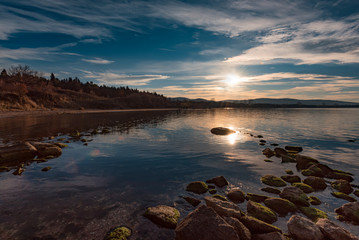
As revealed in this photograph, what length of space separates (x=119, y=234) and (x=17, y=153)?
53.3ft

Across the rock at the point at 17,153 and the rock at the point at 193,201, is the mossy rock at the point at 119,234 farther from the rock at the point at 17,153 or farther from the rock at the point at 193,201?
the rock at the point at 17,153

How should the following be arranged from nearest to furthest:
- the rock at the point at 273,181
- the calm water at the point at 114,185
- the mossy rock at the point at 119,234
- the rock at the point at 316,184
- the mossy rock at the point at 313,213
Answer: the mossy rock at the point at 119,234, the calm water at the point at 114,185, the mossy rock at the point at 313,213, the rock at the point at 316,184, the rock at the point at 273,181

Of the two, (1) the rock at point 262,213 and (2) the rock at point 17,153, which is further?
(2) the rock at point 17,153

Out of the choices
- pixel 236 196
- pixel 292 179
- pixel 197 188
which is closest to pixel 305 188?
pixel 292 179

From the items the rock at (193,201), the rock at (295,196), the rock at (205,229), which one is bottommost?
the rock at (193,201)

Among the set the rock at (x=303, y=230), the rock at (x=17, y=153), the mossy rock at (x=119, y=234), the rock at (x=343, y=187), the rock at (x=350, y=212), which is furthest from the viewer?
the rock at (x=17, y=153)

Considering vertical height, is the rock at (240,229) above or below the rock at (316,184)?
above

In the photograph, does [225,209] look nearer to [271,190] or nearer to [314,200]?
[271,190]

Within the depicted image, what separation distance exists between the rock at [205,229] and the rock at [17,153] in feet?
60.6

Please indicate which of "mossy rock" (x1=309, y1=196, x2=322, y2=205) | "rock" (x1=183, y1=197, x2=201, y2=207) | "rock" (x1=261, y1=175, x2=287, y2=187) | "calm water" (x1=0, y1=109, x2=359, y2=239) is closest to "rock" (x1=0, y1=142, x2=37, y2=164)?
"calm water" (x1=0, y1=109, x2=359, y2=239)

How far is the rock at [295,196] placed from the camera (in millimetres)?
10844

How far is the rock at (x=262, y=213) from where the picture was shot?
925 cm

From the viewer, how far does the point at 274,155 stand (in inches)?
865

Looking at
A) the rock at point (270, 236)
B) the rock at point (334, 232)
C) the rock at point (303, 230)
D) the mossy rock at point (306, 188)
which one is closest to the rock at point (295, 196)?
the mossy rock at point (306, 188)
